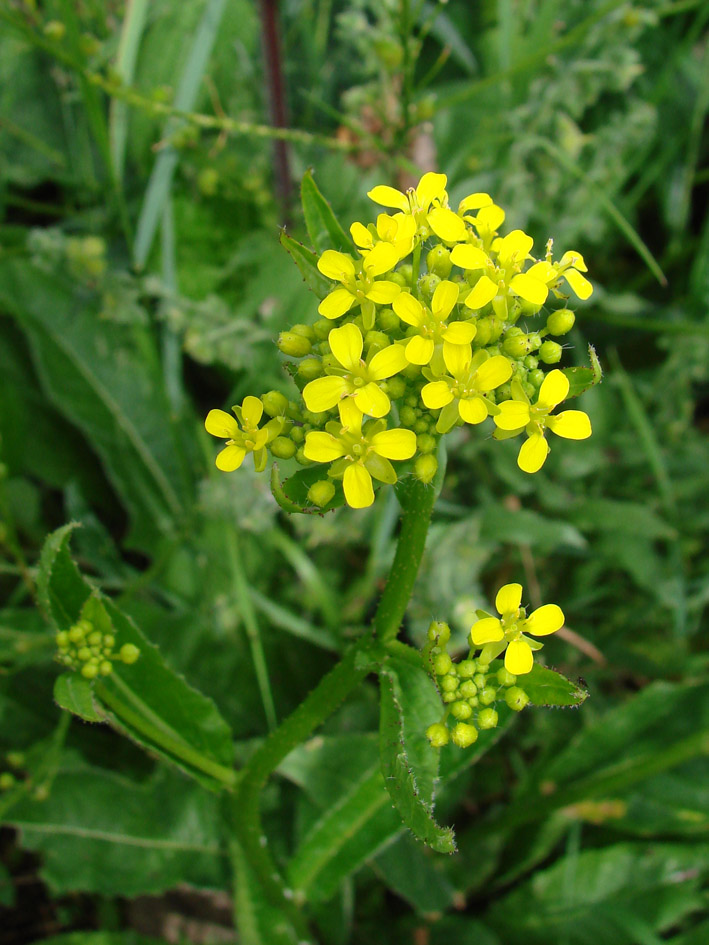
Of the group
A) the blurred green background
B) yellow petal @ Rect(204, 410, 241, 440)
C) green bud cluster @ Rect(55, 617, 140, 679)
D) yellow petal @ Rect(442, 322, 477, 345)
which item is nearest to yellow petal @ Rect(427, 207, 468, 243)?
yellow petal @ Rect(442, 322, 477, 345)

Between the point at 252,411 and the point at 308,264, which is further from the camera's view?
the point at 308,264

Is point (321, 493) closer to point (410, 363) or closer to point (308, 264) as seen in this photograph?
point (410, 363)

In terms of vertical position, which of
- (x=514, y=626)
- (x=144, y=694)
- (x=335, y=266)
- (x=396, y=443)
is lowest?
(x=144, y=694)

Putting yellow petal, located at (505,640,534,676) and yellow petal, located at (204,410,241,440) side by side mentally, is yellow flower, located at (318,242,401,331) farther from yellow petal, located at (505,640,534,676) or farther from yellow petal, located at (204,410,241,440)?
yellow petal, located at (505,640,534,676)

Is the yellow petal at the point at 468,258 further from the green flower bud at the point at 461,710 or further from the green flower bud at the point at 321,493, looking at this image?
the green flower bud at the point at 461,710

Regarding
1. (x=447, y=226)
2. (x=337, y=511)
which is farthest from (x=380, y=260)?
(x=337, y=511)

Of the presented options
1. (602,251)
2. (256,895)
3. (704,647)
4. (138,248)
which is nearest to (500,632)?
(256,895)

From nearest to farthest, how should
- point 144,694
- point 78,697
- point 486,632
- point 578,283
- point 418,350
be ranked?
1. point 418,350
2. point 486,632
3. point 78,697
4. point 578,283
5. point 144,694
